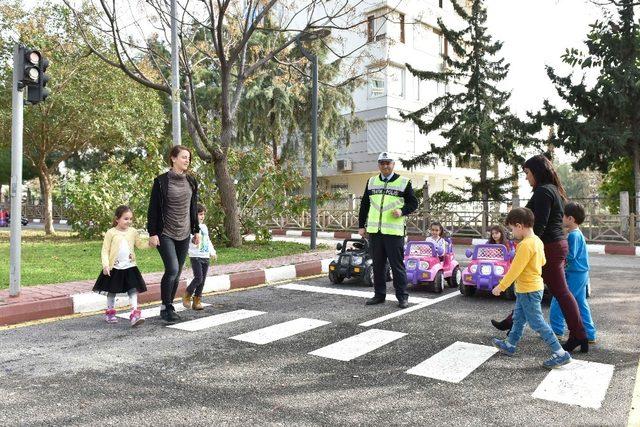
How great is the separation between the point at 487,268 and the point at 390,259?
1486 millimetres

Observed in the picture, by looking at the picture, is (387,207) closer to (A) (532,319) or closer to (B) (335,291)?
(B) (335,291)

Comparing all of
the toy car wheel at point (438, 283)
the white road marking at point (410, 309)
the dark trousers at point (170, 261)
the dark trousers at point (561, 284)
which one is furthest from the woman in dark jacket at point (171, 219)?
the toy car wheel at point (438, 283)

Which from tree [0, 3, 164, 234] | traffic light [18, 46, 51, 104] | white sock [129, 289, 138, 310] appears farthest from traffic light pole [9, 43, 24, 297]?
tree [0, 3, 164, 234]

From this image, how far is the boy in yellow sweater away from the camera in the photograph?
14.3 ft

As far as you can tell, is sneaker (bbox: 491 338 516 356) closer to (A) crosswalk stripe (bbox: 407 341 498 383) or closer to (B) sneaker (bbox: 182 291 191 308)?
(A) crosswalk stripe (bbox: 407 341 498 383)

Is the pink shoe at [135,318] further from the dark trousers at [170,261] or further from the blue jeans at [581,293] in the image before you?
the blue jeans at [581,293]

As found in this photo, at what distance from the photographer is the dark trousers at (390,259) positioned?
6.96m

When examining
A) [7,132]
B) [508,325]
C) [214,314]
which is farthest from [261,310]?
[7,132]

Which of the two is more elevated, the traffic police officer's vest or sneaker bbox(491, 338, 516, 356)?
the traffic police officer's vest

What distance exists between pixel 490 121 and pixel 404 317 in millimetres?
15884

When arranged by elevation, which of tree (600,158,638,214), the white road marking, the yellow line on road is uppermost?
tree (600,158,638,214)

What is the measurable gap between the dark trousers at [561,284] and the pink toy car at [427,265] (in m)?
3.31

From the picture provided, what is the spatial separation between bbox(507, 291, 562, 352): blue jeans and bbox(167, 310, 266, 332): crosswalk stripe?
3050 millimetres

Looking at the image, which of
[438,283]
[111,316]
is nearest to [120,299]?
[111,316]
